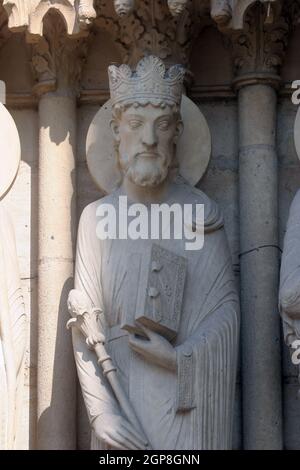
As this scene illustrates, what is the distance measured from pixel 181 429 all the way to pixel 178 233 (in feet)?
2.60

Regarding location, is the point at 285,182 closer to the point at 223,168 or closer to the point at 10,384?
the point at 223,168

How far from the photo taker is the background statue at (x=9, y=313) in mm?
10195

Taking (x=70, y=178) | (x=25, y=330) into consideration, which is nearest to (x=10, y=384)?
(x=25, y=330)

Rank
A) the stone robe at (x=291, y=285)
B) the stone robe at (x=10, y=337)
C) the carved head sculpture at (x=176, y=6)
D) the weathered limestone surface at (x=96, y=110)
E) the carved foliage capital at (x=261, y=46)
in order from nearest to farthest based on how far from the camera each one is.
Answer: the stone robe at (x=291, y=285)
the stone robe at (x=10, y=337)
the carved head sculpture at (x=176, y=6)
the weathered limestone surface at (x=96, y=110)
the carved foliage capital at (x=261, y=46)

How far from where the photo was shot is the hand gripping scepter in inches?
398

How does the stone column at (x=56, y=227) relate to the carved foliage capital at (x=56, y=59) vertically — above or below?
below

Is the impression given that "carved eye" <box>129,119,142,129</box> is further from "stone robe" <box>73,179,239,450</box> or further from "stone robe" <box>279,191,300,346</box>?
"stone robe" <box>279,191,300,346</box>

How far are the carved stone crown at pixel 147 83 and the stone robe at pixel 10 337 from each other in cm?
67

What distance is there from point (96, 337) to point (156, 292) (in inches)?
11.2

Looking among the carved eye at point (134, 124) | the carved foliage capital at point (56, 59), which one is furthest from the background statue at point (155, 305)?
the carved foliage capital at point (56, 59)

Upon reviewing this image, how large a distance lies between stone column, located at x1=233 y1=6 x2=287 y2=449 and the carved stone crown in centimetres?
48

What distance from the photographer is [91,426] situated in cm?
1016

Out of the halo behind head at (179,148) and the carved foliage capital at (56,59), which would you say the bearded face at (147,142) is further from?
the carved foliage capital at (56,59)

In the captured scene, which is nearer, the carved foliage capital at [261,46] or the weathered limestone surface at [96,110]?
the weathered limestone surface at [96,110]
